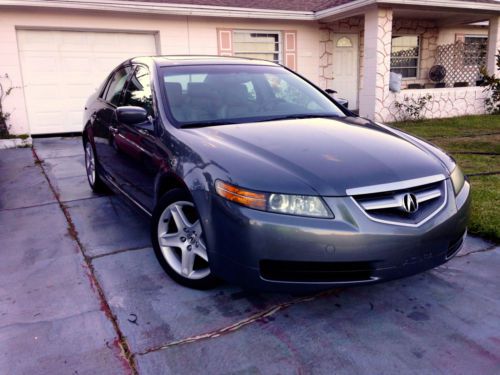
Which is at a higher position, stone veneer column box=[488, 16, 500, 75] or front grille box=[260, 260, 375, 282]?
stone veneer column box=[488, 16, 500, 75]

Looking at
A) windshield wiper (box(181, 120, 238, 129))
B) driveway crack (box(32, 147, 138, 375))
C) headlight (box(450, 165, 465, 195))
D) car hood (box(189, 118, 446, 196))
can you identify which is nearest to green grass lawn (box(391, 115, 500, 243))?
headlight (box(450, 165, 465, 195))

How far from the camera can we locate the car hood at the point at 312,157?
2.42 meters

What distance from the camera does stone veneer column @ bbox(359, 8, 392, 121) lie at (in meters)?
10.7

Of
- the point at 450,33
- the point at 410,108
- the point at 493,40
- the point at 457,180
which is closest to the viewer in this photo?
the point at 457,180

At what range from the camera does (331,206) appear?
2.33 m

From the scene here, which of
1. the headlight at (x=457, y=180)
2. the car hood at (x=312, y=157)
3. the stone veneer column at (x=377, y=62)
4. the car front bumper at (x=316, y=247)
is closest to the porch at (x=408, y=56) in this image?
the stone veneer column at (x=377, y=62)

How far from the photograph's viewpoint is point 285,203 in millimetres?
2365

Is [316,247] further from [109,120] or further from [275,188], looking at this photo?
[109,120]

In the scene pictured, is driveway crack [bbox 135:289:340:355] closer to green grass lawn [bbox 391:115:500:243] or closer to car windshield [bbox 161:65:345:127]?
car windshield [bbox 161:65:345:127]

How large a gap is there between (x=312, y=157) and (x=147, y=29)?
8806 millimetres

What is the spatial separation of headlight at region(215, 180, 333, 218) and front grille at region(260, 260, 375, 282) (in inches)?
10.4

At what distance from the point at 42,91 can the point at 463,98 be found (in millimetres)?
10625

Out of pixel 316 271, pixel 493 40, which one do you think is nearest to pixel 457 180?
pixel 316 271

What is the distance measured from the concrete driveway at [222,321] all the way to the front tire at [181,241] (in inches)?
4.5
